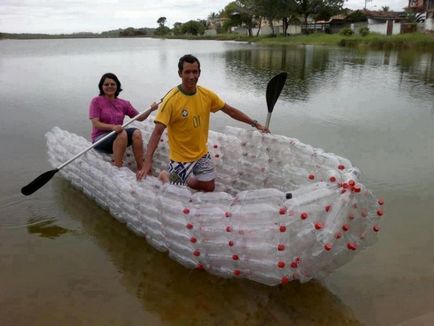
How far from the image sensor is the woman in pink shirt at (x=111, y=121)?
5312mm

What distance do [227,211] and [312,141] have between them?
5340mm

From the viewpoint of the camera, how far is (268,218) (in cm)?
316

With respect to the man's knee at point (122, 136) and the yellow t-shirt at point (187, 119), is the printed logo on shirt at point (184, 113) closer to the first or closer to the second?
the yellow t-shirt at point (187, 119)

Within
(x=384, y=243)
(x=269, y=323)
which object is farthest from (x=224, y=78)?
(x=269, y=323)

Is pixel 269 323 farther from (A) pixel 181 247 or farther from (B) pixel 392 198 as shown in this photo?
(B) pixel 392 198

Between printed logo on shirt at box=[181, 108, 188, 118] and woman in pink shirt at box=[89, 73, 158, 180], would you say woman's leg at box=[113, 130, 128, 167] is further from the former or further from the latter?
printed logo on shirt at box=[181, 108, 188, 118]

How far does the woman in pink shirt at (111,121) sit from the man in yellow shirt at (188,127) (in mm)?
1159

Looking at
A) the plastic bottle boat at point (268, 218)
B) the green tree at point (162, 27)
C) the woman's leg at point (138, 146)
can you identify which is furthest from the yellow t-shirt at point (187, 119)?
the green tree at point (162, 27)

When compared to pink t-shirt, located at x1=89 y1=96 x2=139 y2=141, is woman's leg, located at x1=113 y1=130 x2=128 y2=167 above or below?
below

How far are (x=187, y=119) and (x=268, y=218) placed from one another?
1.46m

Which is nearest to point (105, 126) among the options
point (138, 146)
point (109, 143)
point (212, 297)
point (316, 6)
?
point (109, 143)

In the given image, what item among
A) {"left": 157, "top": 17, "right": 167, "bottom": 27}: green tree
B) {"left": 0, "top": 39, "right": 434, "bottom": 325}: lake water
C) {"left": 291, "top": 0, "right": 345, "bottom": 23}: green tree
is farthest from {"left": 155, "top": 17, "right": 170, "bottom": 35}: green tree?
{"left": 0, "top": 39, "right": 434, "bottom": 325}: lake water

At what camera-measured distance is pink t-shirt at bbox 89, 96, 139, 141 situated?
5.46 m

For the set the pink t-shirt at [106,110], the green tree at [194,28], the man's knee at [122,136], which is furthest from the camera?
the green tree at [194,28]
